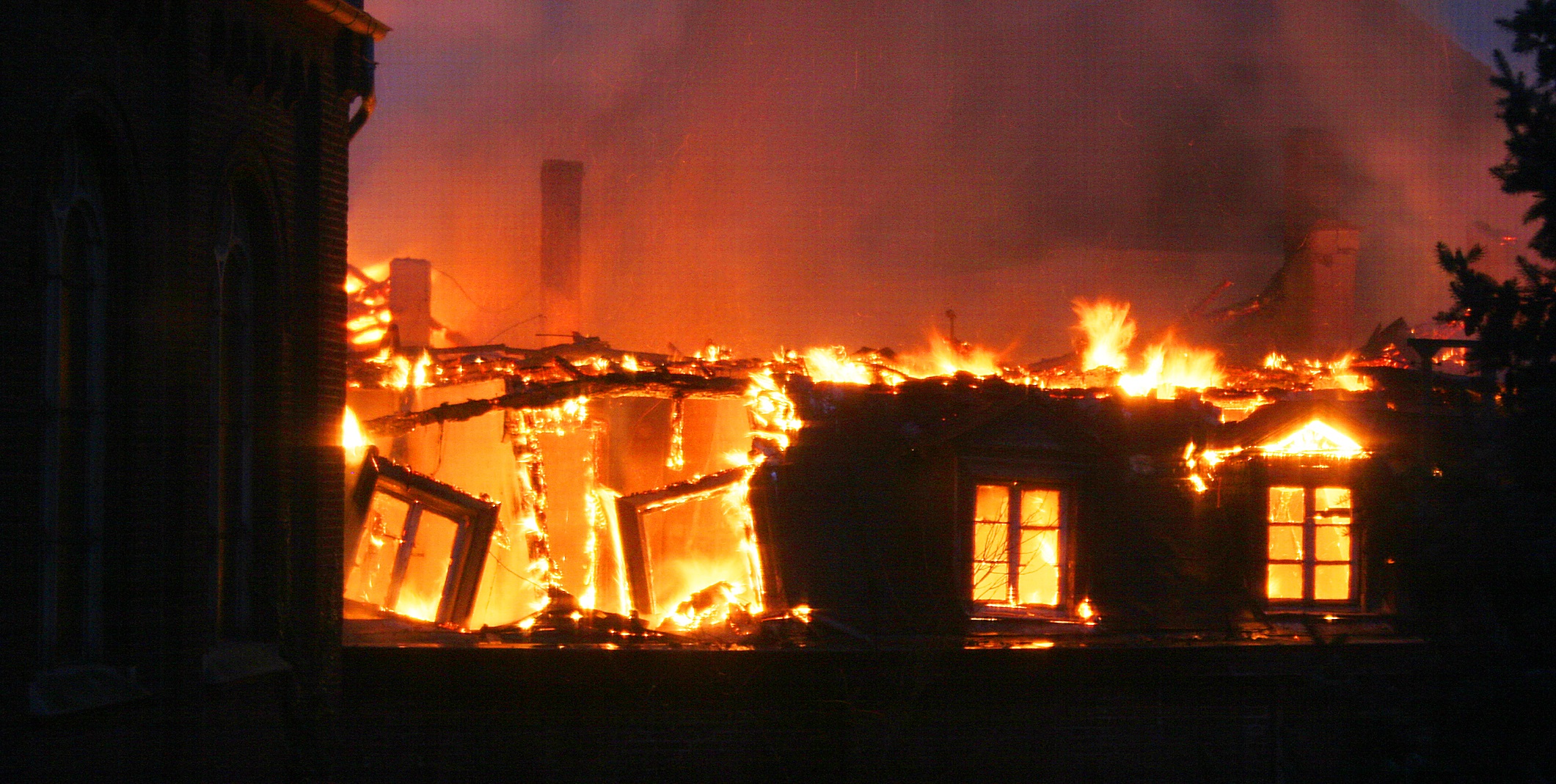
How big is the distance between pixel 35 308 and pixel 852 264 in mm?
12934

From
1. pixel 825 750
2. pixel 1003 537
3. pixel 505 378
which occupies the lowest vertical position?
pixel 825 750

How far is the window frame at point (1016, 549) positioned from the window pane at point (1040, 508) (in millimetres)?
35

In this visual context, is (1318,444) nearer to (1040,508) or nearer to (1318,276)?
(1040,508)

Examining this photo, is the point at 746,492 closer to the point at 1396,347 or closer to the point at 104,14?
the point at 104,14

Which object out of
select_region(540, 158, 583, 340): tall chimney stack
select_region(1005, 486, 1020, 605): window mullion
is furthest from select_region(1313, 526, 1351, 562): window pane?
select_region(540, 158, 583, 340): tall chimney stack

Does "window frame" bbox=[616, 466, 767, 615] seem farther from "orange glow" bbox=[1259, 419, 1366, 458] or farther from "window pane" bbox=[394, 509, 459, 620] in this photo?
"orange glow" bbox=[1259, 419, 1366, 458]

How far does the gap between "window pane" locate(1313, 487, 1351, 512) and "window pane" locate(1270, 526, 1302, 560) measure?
1.01 feet

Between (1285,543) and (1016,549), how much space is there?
285cm

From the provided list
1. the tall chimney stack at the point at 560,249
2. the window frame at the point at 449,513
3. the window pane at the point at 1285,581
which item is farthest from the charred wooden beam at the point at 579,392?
the window pane at the point at 1285,581

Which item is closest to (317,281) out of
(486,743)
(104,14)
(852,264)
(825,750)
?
(104,14)

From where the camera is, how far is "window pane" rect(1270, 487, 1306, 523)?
37.6 feet

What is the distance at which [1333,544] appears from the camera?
38.0 feet

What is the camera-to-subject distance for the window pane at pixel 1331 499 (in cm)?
1148

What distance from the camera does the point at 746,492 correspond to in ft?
34.7
